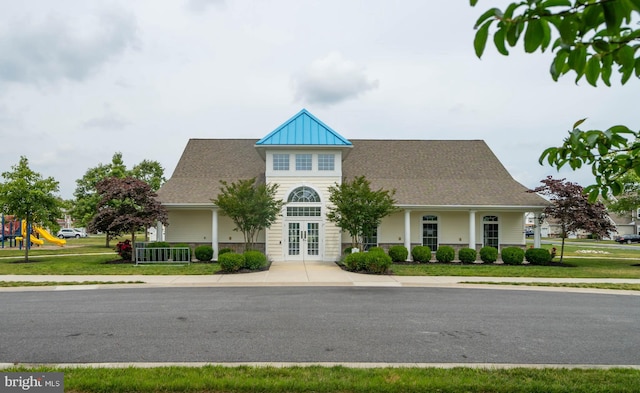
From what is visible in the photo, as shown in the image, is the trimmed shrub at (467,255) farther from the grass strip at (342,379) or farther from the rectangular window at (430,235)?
the grass strip at (342,379)

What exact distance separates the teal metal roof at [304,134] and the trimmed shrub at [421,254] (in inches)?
255

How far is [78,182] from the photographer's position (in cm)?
4106

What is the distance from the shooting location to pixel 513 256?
72.7 ft

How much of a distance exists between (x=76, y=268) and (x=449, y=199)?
18.5 m

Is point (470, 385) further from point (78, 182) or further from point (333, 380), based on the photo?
point (78, 182)

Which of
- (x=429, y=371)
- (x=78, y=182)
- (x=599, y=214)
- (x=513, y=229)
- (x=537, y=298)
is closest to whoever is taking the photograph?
(x=429, y=371)

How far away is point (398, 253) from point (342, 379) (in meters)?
17.2

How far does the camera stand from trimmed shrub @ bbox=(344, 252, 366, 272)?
18734 mm

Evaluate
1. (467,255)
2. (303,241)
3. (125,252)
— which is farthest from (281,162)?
(467,255)

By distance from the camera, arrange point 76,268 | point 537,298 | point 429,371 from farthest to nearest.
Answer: point 76,268 < point 537,298 < point 429,371

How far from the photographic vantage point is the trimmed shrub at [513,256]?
2217cm

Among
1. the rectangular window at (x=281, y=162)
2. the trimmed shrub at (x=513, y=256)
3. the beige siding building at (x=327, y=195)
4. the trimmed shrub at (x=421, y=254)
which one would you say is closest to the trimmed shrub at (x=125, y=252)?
the beige siding building at (x=327, y=195)

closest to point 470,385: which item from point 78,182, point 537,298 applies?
point 537,298

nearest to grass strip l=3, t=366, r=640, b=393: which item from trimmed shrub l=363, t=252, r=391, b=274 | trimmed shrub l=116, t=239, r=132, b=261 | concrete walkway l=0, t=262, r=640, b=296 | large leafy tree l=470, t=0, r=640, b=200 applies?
large leafy tree l=470, t=0, r=640, b=200
